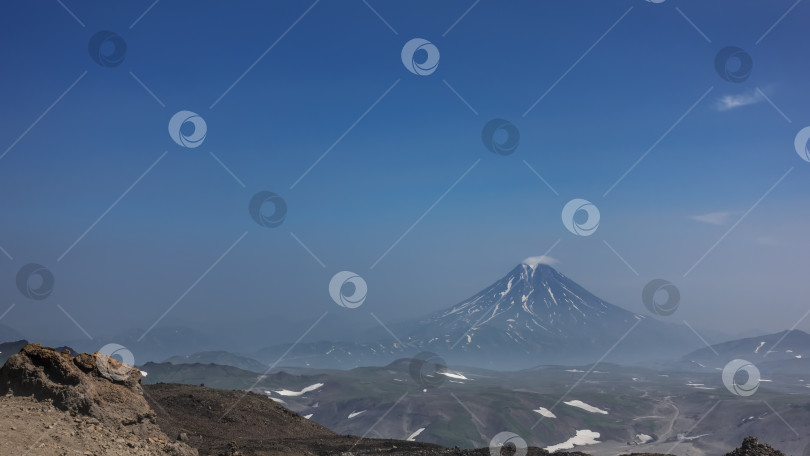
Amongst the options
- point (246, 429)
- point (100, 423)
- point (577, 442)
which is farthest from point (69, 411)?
point (577, 442)

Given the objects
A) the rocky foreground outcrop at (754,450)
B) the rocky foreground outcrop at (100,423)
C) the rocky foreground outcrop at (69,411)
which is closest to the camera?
the rocky foreground outcrop at (69,411)

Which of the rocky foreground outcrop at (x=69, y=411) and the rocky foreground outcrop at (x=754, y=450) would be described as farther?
the rocky foreground outcrop at (x=754, y=450)

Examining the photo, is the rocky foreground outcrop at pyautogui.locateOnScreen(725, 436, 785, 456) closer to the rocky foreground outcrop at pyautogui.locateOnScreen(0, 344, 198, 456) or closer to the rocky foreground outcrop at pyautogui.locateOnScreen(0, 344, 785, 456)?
the rocky foreground outcrop at pyautogui.locateOnScreen(0, 344, 785, 456)

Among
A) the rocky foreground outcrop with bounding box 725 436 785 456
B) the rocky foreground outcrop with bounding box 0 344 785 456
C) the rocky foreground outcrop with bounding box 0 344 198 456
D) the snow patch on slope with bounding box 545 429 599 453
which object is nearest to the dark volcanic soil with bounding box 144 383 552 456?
the rocky foreground outcrop with bounding box 0 344 785 456

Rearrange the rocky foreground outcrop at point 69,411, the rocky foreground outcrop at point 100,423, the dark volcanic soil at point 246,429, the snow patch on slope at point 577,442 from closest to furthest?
1. the rocky foreground outcrop at point 69,411
2. the rocky foreground outcrop at point 100,423
3. the dark volcanic soil at point 246,429
4. the snow patch on slope at point 577,442

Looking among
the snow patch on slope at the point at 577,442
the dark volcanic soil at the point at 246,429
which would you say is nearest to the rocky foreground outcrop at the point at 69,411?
the dark volcanic soil at the point at 246,429

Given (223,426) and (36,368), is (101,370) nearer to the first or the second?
(36,368)

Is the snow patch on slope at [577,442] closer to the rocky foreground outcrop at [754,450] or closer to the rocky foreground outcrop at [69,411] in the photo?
the rocky foreground outcrop at [754,450]

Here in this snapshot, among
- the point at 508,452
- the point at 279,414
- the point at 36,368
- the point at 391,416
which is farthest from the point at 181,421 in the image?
the point at 391,416

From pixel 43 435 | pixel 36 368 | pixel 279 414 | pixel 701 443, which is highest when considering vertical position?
pixel 701 443
